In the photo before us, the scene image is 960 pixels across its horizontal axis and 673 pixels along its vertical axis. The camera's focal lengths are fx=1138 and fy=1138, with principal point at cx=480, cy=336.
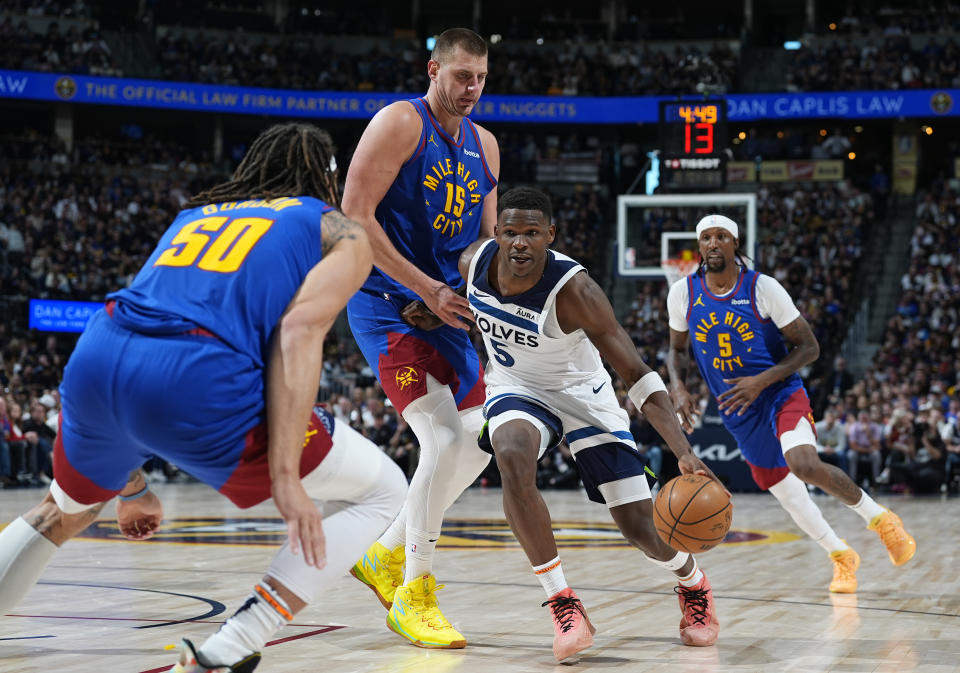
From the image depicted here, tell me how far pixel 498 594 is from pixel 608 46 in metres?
27.1

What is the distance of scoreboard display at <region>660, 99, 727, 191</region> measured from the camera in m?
16.7

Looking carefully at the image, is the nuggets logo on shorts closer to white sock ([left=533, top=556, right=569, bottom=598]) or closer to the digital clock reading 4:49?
white sock ([left=533, top=556, right=569, bottom=598])

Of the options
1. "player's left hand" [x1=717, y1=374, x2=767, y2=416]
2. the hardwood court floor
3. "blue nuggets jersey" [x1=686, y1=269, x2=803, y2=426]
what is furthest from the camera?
"blue nuggets jersey" [x1=686, y1=269, x2=803, y2=426]

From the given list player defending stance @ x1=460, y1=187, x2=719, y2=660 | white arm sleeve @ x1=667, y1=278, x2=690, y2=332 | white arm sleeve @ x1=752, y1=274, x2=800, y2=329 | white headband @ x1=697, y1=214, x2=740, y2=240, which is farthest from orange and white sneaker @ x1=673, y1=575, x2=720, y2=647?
white headband @ x1=697, y1=214, x2=740, y2=240

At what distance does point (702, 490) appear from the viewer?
4738 mm

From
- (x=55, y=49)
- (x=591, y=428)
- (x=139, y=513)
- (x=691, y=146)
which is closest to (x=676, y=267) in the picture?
(x=691, y=146)

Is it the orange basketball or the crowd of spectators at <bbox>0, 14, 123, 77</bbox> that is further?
the crowd of spectators at <bbox>0, 14, 123, 77</bbox>

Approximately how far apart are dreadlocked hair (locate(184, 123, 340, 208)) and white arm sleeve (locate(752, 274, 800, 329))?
386cm

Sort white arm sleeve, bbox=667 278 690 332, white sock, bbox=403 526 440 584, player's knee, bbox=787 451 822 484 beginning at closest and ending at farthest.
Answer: white sock, bbox=403 526 440 584 → player's knee, bbox=787 451 822 484 → white arm sleeve, bbox=667 278 690 332

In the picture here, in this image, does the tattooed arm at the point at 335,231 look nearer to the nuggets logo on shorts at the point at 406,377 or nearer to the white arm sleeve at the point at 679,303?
the nuggets logo on shorts at the point at 406,377

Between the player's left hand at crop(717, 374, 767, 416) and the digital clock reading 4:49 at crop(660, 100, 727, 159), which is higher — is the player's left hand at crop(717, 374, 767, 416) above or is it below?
below

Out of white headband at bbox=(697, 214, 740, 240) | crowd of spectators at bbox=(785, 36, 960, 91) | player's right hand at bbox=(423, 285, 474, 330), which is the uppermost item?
crowd of spectators at bbox=(785, 36, 960, 91)

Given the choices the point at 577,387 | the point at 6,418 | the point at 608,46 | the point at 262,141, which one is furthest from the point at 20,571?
the point at 608,46

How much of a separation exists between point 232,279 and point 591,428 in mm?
2222
